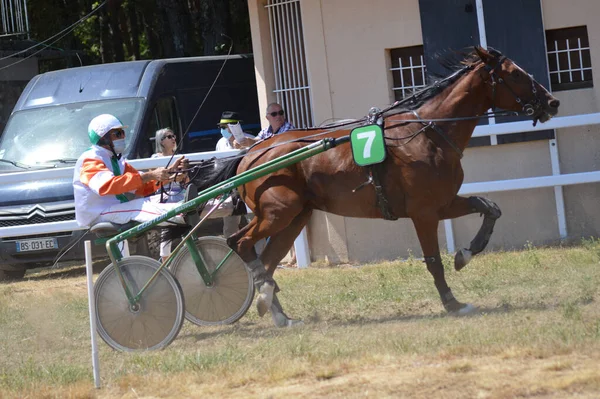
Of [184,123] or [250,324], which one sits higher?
[184,123]

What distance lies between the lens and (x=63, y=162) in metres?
14.4

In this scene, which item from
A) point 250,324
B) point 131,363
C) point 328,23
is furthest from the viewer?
point 328,23

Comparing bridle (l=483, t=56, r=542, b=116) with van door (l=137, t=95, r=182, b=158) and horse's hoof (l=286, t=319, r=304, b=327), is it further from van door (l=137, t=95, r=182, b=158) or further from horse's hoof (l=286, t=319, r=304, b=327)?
van door (l=137, t=95, r=182, b=158)

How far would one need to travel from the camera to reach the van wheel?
15578 mm

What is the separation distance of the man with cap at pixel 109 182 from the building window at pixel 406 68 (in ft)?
16.4

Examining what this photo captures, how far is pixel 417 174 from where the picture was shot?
8.98 m

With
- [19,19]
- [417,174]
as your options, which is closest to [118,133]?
[417,174]

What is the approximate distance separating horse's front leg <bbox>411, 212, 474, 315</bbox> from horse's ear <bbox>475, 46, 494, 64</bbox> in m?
1.38

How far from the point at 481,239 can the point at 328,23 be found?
519 cm

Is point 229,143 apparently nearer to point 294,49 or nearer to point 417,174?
point 294,49

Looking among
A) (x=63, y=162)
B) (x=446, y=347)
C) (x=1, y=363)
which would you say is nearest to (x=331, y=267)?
(x=63, y=162)

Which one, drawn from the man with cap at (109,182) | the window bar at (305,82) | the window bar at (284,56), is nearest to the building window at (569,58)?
the window bar at (305,82)

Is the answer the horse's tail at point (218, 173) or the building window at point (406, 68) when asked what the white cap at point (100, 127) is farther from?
the building window at point (406, 68)

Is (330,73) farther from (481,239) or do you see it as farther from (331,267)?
(481,239)
